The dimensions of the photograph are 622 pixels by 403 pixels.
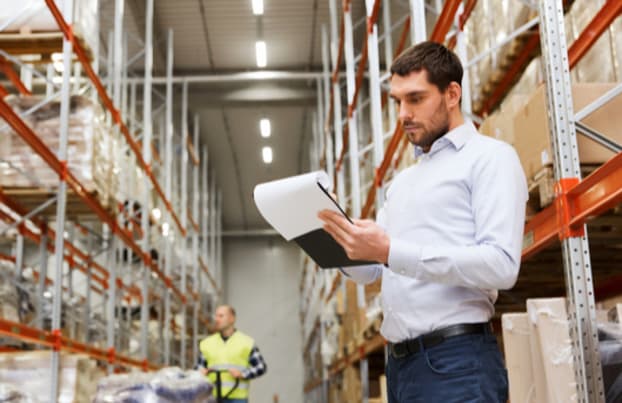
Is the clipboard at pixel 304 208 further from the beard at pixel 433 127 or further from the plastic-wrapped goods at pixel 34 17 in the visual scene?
the plastic-wrapped goods at pixel 34 17

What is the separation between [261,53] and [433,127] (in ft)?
47.9

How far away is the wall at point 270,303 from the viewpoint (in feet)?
91.6

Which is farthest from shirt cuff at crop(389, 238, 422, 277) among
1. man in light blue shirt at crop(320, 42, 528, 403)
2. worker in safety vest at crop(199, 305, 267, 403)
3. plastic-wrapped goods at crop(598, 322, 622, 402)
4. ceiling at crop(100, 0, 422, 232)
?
ceiling at crop(100, 0, 422, 232)

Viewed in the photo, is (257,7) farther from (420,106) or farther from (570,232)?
(420,106)

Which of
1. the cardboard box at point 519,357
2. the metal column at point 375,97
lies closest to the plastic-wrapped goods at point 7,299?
the metal column at point 375,97

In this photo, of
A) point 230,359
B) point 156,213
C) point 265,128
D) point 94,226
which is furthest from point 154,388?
point 265,128

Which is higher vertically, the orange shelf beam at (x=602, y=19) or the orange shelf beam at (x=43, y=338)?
the orange shelf beam at (x=602, y=19)

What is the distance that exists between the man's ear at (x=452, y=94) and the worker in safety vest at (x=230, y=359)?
244 inches

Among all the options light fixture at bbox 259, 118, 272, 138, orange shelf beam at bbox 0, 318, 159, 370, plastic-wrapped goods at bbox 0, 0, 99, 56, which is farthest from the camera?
light fixture at bbox 259, 118, 272, 138

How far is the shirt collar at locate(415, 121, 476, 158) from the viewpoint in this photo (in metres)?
2.57

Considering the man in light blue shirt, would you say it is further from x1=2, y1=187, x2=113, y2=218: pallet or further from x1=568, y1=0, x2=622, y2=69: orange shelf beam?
x1=2, y1=187, x2=113, y2=218: pallet

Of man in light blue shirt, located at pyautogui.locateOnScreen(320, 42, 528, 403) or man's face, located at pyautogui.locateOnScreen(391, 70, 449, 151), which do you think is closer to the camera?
man in light blue shirt, located at pyautogui.locateOnScreen(320, 42, 528, 403)

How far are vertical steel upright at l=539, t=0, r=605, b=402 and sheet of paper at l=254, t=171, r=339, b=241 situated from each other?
106 centimetres

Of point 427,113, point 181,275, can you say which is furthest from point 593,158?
point 181,275
